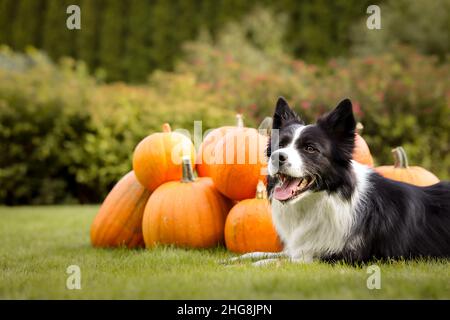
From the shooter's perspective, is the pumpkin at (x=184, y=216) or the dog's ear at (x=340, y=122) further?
the pumpkin at (x=184, y=216)

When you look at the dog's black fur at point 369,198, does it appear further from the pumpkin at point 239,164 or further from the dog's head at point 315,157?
the pumpkin at point 239,164

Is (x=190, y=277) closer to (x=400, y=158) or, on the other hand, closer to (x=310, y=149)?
(x=310, y=149)

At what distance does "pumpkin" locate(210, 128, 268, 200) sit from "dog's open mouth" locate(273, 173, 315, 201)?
103 centimetres

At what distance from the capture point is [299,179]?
3.89 m

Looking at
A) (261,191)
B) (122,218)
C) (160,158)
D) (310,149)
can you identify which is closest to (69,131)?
(122,218)

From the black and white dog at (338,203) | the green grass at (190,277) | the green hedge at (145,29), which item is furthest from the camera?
the green hedge at (145,29)

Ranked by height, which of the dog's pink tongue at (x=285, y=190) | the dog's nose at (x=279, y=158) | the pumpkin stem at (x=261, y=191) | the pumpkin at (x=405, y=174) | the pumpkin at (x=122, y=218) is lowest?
the pumpkin at (x=122, y=218)

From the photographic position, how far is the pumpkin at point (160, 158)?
5.21 meters

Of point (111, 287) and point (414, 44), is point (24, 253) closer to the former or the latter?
point (111, 287)

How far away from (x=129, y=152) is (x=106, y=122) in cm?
73

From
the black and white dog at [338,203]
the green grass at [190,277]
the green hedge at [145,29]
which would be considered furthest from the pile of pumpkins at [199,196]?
the green hedge at [145,29]

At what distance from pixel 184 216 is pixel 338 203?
5.16 ft

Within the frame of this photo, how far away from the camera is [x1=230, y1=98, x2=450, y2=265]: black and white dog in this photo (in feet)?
12.7

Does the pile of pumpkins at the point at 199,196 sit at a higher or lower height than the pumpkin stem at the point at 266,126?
lower
